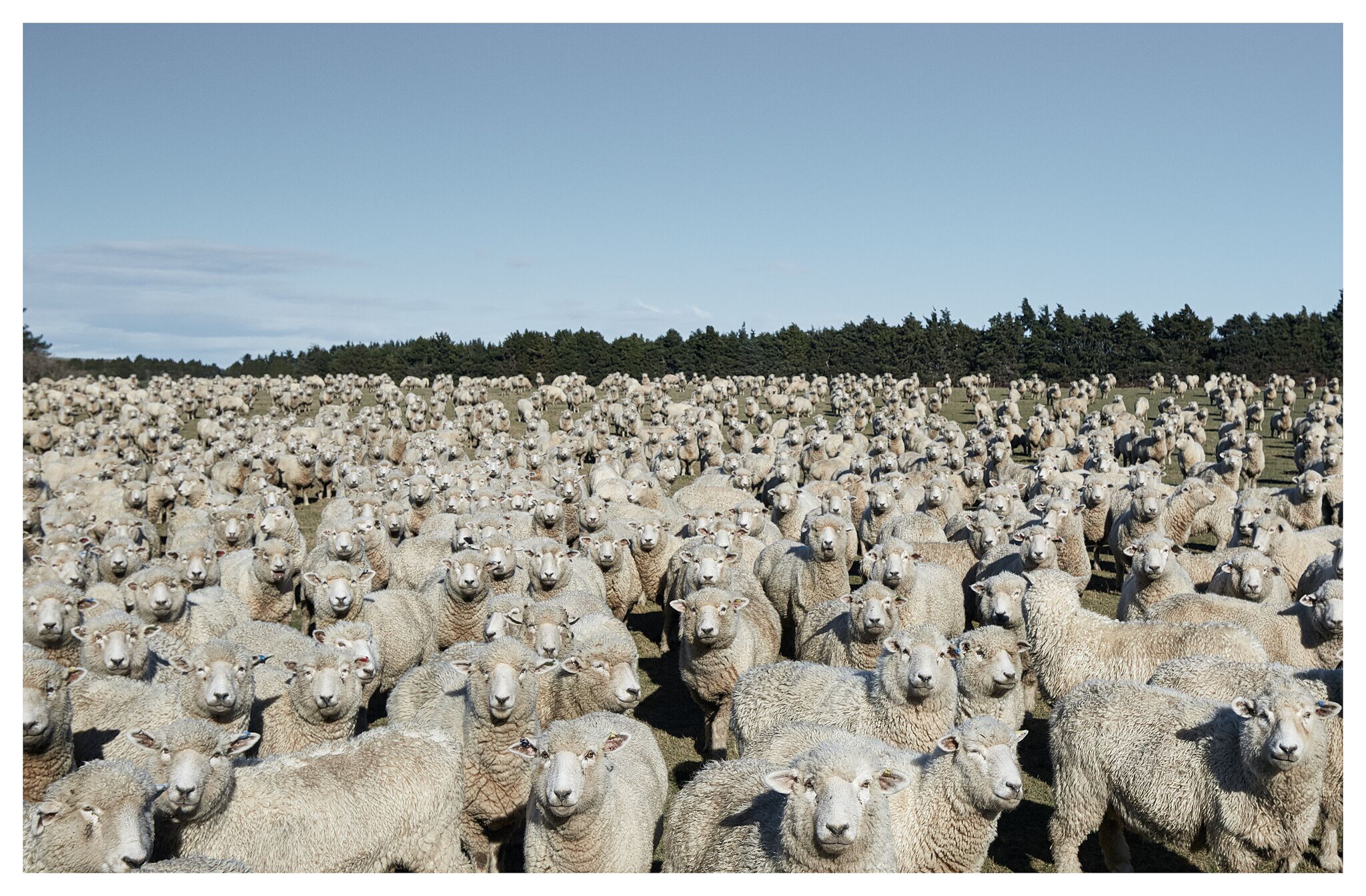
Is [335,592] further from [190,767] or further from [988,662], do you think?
[988,662]

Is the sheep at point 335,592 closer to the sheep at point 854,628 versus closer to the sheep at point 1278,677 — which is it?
the sheep at point 854,628

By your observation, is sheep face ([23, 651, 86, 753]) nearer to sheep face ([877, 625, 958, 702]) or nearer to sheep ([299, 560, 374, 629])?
sheep ([299, 560, 374, 629])

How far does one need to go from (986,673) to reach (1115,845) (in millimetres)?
1597

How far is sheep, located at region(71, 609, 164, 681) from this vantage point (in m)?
9.28

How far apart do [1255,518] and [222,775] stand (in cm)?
1500

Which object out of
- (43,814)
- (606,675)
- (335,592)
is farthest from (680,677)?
(43,814)

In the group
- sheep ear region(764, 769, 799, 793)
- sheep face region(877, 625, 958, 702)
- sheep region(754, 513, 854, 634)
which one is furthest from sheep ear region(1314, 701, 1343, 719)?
sheep region(754, 513, 854, 634)

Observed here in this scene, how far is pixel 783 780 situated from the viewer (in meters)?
5.71

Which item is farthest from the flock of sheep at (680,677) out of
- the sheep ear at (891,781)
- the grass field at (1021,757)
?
the grass field at (1021,757)

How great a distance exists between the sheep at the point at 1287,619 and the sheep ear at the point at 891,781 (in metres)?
5.53

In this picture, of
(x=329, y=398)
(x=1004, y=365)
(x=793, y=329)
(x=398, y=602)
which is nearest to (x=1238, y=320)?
(x=1004, y=365)

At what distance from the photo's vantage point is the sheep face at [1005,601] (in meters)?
10.3

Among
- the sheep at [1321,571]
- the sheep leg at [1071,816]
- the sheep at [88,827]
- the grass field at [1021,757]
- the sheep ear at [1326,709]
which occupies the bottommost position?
the grass field at [1021,757]

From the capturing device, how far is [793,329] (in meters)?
94.4
